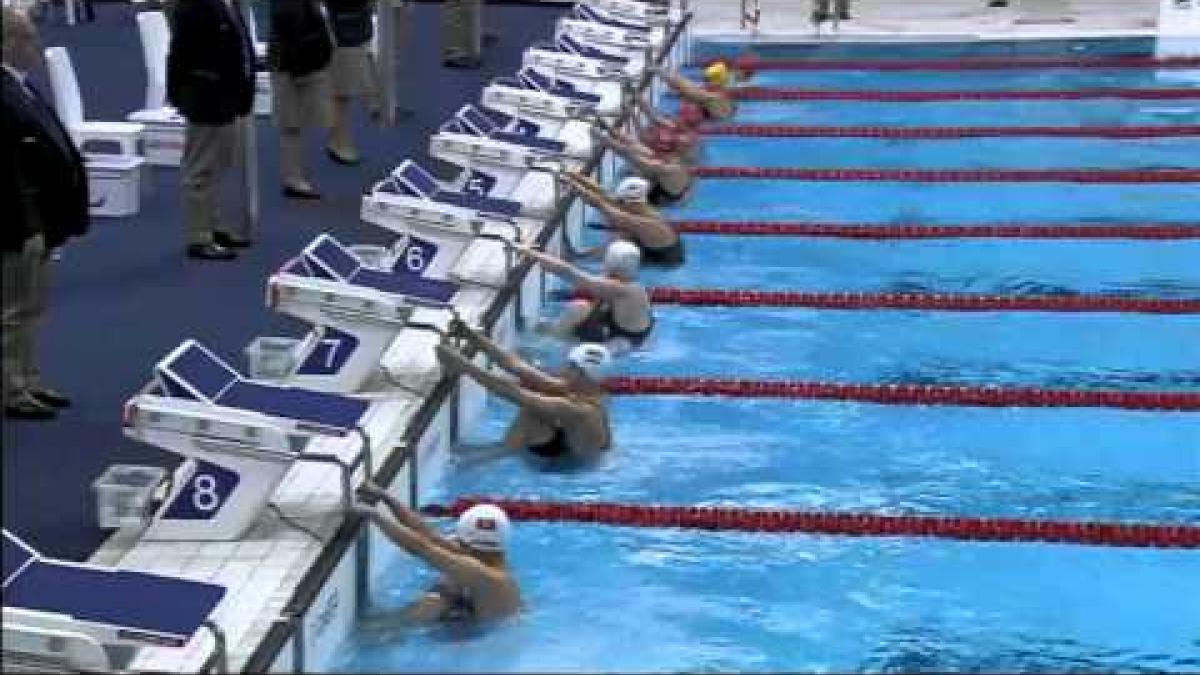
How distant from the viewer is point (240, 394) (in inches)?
207

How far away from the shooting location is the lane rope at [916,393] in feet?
22.4

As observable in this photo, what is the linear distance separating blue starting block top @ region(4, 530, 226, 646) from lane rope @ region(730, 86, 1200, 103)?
8349mm

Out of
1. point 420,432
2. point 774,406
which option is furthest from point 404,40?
point 420,432

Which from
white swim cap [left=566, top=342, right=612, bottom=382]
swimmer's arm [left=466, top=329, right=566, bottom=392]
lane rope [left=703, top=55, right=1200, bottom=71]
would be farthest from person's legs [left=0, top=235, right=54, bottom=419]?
lane rope [left=703, top=55, right=1200, bottom=71]

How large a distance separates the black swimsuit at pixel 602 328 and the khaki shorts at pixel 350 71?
7.79 ft

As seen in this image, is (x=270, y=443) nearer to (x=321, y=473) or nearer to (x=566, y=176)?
(x=321, y=473)

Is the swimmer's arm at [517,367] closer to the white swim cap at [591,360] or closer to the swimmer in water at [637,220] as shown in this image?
the white swim cap at [591,360]

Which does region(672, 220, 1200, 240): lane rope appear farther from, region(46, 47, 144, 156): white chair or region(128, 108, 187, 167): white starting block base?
region(46, 47, 144, 156): white chair

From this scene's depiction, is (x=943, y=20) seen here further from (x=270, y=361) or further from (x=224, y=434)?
(x=224, y=434)

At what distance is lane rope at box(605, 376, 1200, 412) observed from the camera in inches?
269

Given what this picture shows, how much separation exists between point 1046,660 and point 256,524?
7.17ft

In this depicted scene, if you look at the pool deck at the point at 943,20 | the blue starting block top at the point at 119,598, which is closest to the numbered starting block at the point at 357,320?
the blue starting block top at the point at 119,598

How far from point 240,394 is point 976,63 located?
9284 millimetres

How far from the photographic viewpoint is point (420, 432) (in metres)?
5.73
